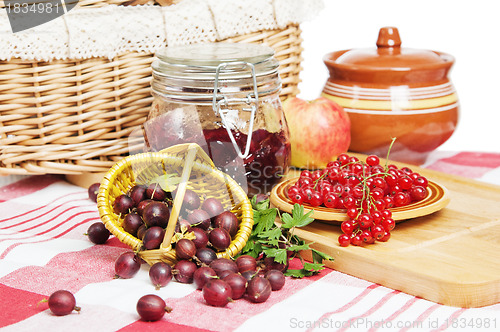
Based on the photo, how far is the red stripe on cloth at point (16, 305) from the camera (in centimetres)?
90

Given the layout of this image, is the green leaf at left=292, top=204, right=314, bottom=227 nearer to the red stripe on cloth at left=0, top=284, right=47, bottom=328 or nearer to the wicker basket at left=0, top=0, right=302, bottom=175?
the red stripe on cloth at left=0, top=284, right=47, bottom=328

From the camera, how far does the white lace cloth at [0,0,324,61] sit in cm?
128

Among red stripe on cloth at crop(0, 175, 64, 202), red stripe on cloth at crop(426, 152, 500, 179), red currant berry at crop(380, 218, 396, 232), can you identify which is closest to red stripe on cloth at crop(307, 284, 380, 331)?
red currant berry at crop(380, 218, 396, 232)

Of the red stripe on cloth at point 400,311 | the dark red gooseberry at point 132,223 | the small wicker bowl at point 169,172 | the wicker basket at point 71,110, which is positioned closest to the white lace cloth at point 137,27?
the wicker basket at point 71,110

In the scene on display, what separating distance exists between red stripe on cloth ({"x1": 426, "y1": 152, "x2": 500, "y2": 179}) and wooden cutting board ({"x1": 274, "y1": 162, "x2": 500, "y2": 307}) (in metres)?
0.37

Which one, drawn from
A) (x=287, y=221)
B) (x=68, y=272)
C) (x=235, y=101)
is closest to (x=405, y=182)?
(x=287, y=221)

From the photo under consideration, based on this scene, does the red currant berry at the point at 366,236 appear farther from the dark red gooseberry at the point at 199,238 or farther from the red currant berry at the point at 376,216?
the dark red gooseberry at the point at 199,238

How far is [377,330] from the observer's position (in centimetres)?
87

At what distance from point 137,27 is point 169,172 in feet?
1.29

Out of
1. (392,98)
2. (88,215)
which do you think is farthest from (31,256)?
(392,98)

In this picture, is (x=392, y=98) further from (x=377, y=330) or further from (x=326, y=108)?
(x=377, y=330)

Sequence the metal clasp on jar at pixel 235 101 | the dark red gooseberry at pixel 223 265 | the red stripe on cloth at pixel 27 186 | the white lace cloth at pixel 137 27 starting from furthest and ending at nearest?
the red stripe on cloth at pixel 27 186 < the white lace cloth at pixel 137 27 < the metal clasp on jar at pixel 235 101 < the dark red gooseberry at pixel 223 265

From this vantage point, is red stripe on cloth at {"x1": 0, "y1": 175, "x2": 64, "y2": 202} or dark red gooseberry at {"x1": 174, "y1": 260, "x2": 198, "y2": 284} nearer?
dark red gooseberry at {"x1": 174, "y1": 260, "x2": 198, "y2": 284}

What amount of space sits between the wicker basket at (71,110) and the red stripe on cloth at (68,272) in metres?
0.34
